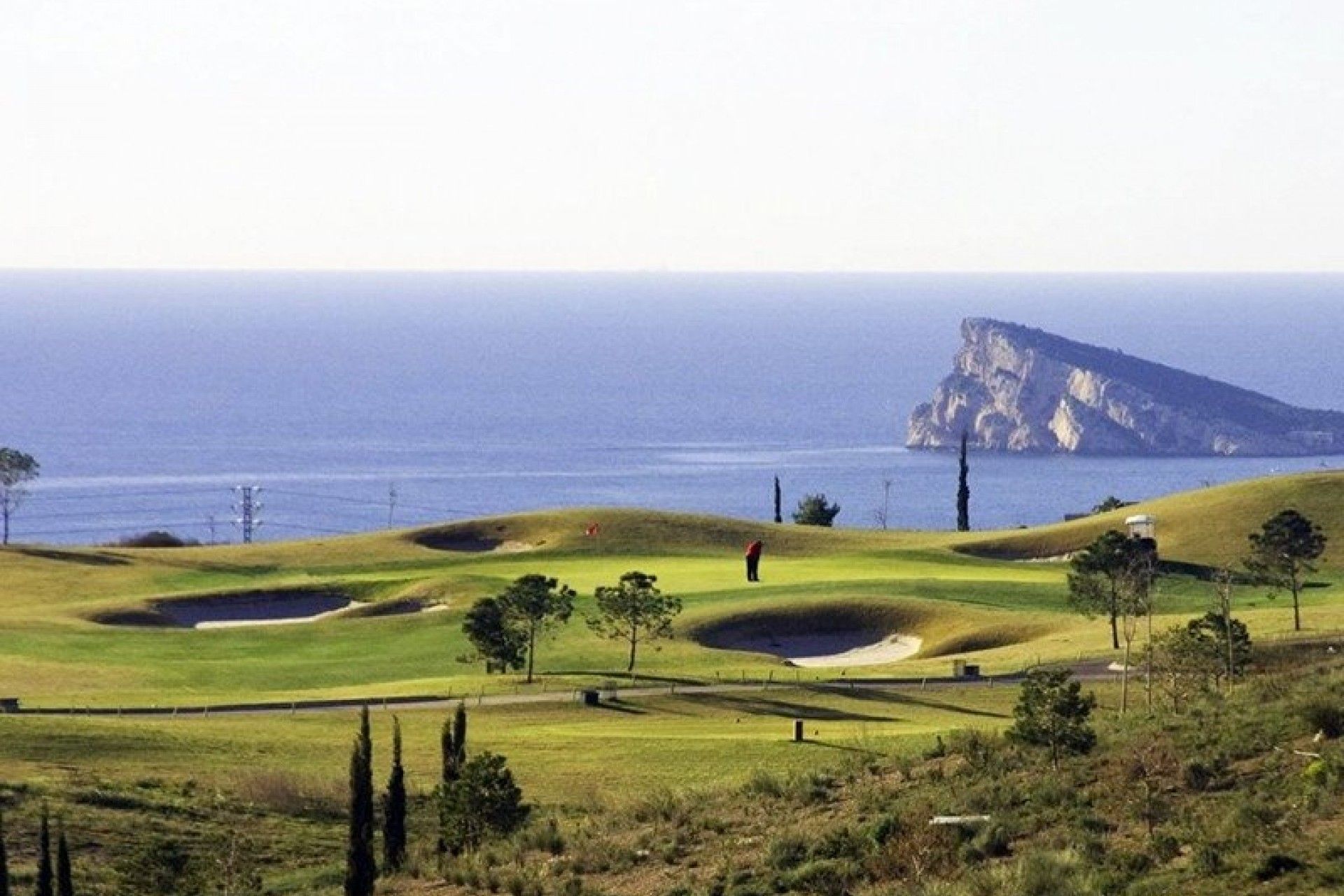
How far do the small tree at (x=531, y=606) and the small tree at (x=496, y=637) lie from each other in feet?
0.65

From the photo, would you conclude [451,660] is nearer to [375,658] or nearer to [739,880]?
[375,658]

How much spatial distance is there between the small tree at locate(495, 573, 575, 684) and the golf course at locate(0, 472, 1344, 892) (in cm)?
146

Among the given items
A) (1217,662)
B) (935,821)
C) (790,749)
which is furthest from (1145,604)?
(935,821)

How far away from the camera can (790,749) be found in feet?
175

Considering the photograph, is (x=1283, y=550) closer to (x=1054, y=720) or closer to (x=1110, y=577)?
(x=1110, y=577)

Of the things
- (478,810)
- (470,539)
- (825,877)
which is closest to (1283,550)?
(478,810)

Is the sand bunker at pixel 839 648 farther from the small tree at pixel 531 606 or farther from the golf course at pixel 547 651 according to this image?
the small tree at pixel 531 606

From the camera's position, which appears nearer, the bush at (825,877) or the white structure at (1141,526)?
the bush at (825,877)

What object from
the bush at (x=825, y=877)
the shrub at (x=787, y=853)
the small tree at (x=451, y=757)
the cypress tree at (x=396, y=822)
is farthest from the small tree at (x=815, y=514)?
the bush at (x=825, y=877)

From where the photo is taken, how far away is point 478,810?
41375 millimetres

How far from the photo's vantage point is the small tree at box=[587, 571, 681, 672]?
247ft

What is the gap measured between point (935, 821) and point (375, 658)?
49288 millimetres

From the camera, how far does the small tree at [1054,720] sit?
1473 inches

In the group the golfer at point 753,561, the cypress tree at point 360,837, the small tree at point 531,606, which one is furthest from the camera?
the golfer at point 753,561
